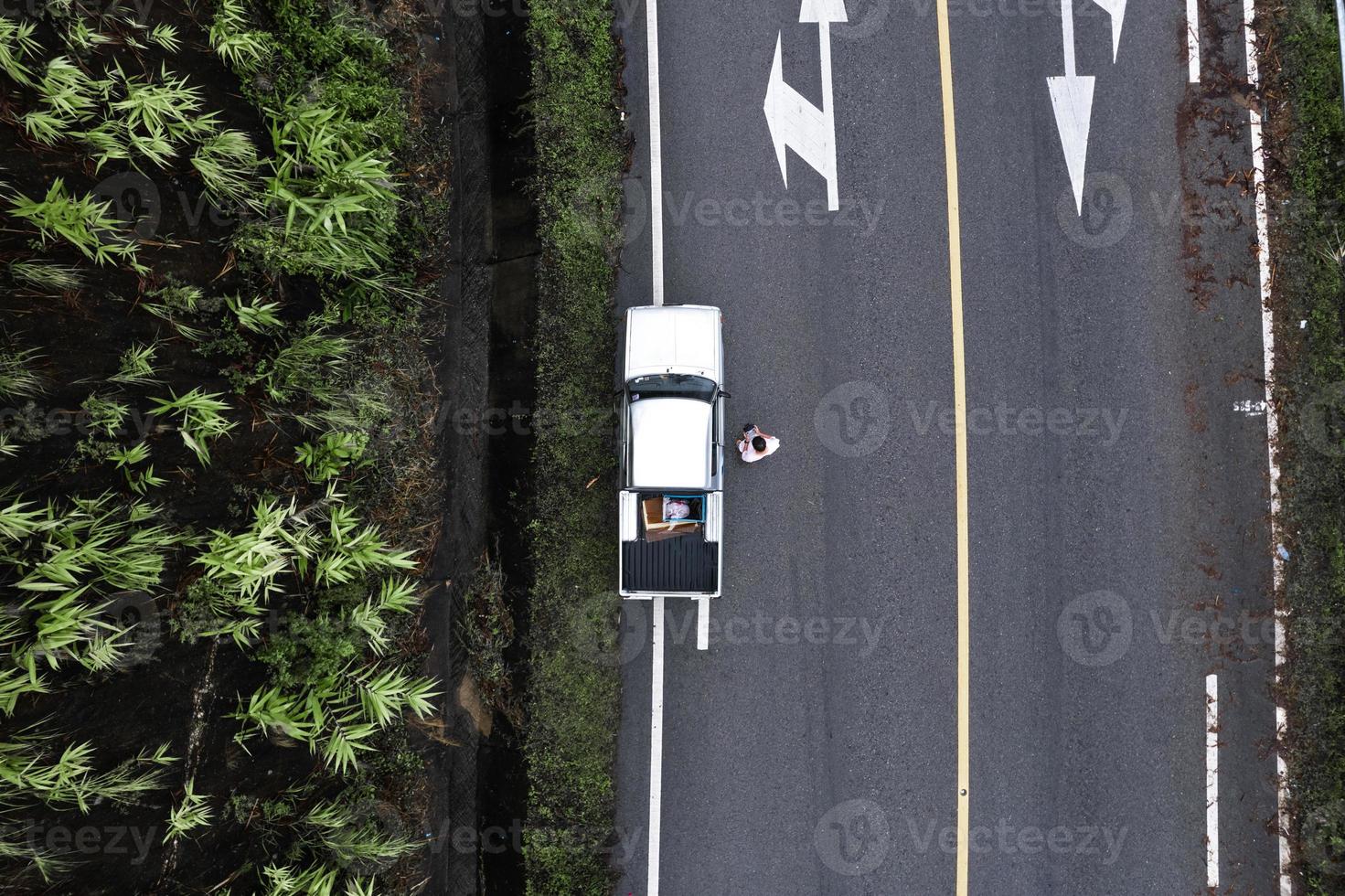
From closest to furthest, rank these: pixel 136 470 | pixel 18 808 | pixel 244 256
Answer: pixel 18 808 < pixel 136 470 < pixel 244 256

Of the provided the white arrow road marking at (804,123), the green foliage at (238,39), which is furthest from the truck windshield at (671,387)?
the green foliage at (238,39)

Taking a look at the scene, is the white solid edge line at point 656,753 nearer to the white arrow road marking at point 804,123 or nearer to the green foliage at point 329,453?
the green foliage at point 329,453

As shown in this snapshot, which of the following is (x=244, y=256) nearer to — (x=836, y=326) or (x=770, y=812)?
(x=836, y=326)

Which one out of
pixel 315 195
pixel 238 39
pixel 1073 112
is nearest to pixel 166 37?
pixel 238 39

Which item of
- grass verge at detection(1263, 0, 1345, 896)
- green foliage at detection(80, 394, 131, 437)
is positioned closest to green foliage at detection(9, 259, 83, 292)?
green foliage at detection(80, 394, 131, 437)

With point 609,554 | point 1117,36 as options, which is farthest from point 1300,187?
point 609,554

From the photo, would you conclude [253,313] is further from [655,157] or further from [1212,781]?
[1212,781]

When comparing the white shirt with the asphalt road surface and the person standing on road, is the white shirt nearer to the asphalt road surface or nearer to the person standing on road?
the person standing on road
